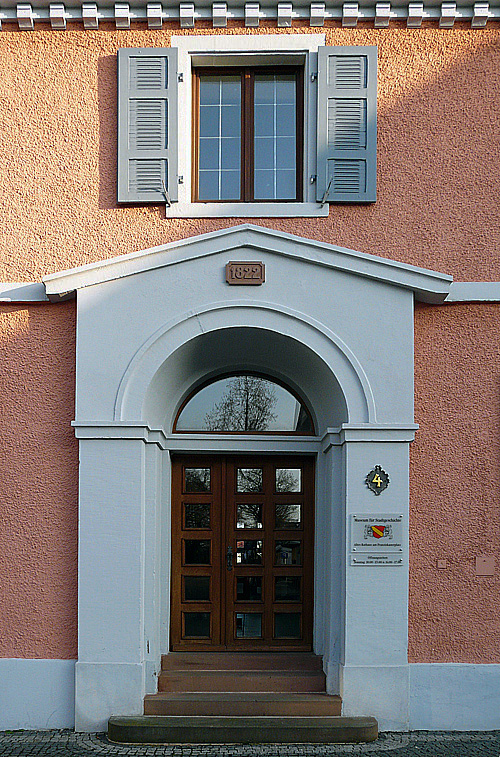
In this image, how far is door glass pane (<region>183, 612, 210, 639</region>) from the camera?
823 cm

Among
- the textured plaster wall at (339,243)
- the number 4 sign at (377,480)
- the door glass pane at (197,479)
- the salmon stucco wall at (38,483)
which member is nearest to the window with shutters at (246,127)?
the textured plaster wall at (339,243)

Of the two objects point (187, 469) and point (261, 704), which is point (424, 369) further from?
point (261, 704)

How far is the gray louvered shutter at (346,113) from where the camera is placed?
7.71 m

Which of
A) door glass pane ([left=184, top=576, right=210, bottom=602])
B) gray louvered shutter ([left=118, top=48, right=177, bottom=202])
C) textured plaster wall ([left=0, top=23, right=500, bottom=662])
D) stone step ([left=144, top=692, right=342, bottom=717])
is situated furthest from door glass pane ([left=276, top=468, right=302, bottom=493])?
gray louvered shutter ([left=118, top=48, right=177, bottom=202])

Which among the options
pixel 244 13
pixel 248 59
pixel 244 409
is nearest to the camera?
pixel 244 13

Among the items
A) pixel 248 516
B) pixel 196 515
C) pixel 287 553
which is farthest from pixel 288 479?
pixel 196 515

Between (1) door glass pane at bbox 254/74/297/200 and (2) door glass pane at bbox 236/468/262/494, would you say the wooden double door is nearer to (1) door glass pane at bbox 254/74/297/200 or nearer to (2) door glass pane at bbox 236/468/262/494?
(2) door glass pane at bbox 236/468/262/494

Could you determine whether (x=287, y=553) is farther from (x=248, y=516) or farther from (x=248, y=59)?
(x=248, y=59)

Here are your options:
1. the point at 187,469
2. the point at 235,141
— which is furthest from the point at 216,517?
the point at 235,141

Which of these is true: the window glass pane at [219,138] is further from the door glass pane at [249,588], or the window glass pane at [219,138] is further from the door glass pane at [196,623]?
the door glass pane at [196,623]

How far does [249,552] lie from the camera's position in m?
8.31

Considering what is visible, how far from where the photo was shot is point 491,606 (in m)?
7.43

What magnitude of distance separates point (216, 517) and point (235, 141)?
3.73 m

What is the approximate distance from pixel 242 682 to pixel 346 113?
533cm
